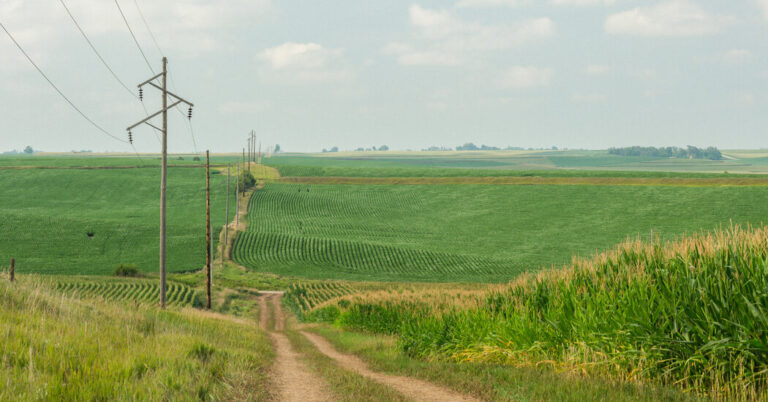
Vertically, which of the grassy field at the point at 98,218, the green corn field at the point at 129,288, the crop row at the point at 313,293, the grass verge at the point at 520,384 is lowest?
the crop row at the point at 313,293

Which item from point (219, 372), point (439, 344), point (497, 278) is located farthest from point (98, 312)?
point (497, 278)

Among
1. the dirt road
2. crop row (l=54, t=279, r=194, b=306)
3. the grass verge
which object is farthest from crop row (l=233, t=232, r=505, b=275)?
the grass verge

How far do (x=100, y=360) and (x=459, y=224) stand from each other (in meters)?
91.6

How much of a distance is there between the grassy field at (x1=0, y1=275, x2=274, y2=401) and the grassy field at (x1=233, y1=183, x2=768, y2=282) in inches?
A: 2237

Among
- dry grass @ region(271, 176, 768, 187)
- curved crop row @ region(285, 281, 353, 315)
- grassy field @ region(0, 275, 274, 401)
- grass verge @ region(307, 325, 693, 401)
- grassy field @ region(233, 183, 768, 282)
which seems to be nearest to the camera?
grassy field @ region(0, 275, 274, 401)

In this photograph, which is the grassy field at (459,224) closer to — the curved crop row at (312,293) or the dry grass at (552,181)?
the dry grass at (552,181)

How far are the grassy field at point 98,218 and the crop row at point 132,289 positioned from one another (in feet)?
42.1

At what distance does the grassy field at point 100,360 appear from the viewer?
6.96 metres

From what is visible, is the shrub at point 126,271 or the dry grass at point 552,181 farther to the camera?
the dry grass at point 552,181

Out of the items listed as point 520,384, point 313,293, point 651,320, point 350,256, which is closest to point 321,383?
point 520,384

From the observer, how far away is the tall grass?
7.93 metres

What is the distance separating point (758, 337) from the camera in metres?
7.77

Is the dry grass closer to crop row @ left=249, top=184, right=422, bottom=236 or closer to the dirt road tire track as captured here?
crop row @ left=249, top=184, right=422, bottom=236

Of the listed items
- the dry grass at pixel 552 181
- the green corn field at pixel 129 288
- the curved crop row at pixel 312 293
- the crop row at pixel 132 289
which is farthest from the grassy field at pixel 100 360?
the dry grass at pixel 552 181
